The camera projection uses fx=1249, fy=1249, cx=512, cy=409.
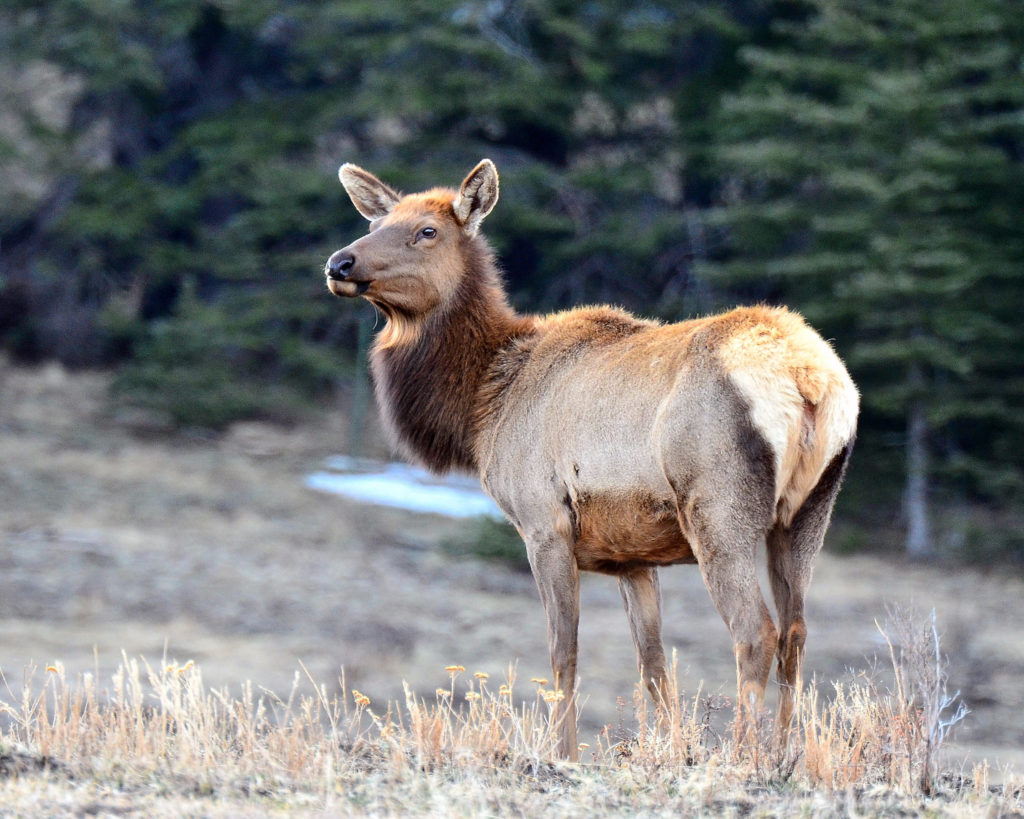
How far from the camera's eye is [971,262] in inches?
726

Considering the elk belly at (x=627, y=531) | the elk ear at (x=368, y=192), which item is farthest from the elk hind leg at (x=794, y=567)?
the elk ear at (x=368, y=192)

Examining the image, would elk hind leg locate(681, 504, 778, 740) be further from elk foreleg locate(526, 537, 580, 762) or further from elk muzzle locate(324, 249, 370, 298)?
elk muzzle locate(324, 249, 370, 298)

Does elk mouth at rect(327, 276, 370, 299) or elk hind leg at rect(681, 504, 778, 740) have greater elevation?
elk mouth at rect(327, 276, 370, 299)

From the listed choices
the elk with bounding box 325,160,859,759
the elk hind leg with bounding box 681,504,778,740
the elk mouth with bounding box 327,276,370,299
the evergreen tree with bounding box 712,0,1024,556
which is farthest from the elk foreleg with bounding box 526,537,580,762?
the evergreen tree with bounding box 712,0,1024,556

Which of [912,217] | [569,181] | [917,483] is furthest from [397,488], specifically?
[912,217]

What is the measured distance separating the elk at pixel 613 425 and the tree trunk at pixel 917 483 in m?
13.3

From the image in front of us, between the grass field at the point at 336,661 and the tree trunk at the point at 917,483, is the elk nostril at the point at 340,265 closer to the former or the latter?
the grass field at the point at 336,661

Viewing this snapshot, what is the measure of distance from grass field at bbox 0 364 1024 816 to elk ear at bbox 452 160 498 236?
271cm

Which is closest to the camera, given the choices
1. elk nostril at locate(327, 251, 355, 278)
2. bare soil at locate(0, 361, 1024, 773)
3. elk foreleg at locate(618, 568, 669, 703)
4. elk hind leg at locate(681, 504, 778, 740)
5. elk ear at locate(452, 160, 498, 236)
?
elk hind leg at locate(681, 504, 778, 740)

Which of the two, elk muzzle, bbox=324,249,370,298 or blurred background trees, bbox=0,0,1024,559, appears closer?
elk muzzle, bbox=324,249,370,298

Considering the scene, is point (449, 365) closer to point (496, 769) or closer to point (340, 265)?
point (340, 265)

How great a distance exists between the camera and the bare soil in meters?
13.2

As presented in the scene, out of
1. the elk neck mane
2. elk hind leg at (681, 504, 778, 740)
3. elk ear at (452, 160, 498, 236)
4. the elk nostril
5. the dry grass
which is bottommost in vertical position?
the dry grass

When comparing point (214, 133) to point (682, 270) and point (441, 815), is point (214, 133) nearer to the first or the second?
point (682, 270)
